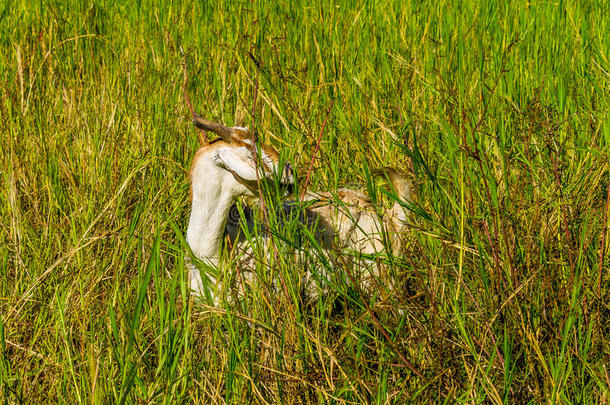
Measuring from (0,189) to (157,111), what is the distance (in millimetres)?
642

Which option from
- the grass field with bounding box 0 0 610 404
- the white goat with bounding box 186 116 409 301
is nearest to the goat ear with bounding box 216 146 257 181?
the white goat with bounding box 186 116 409 301

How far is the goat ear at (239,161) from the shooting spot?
1948 mm

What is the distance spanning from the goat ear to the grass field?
0.18m

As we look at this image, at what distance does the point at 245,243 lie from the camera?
2234 mm

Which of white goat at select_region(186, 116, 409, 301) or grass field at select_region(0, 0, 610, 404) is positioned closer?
grass field at select_region(0, 0, 610, 404)

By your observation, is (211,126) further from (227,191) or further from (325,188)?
(325,188)

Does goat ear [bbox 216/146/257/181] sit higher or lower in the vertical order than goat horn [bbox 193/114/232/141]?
lower

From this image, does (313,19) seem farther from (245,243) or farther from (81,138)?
(245,243)

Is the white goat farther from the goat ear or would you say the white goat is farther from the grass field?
the grass field

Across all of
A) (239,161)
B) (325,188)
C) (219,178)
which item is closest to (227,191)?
(219,178)

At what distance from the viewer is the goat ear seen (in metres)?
1.95

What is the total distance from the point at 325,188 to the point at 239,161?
54 cm

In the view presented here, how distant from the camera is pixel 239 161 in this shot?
6.43 feet

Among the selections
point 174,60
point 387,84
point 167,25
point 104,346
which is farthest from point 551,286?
point 167,25
